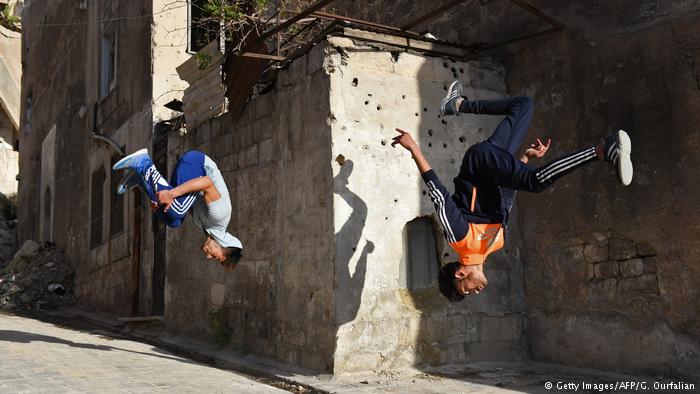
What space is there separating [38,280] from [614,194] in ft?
47.1

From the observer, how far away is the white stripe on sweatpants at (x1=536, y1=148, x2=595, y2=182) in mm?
4805

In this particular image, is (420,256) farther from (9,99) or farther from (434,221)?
(9,99)

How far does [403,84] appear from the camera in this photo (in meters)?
7.59

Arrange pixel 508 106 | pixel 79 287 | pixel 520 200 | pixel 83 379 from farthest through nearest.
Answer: pixel 79 287 → pixel 520 200 → pixel 83 379 → pixel 508 106

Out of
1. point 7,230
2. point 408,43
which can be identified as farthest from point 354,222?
point 7,230

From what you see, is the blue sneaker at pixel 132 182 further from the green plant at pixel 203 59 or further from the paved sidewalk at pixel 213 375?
the green plant at pixel 203 59

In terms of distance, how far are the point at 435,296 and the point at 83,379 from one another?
3578 mm

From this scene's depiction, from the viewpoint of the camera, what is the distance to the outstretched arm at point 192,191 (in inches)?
209

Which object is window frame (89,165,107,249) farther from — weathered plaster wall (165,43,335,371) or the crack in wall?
the crack in wall

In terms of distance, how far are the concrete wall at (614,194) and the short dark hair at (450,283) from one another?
89.3 inches

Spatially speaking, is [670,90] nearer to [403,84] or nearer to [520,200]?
[520,200]

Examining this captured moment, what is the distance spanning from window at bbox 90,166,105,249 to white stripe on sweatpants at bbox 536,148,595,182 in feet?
38.9

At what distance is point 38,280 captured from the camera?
1686cm

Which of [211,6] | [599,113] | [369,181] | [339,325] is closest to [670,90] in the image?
[599,113]
